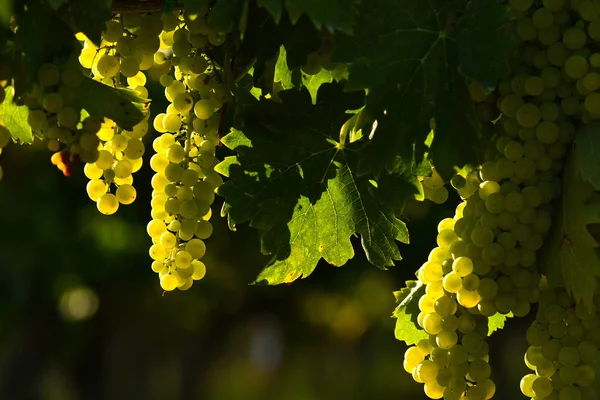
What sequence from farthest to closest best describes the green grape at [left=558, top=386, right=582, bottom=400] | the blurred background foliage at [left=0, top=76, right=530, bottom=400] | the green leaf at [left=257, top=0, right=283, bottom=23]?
the blurred background foliage at [left=0, top=76, right=530, bottom=400], the green grape at [left=558, top=386, right=582, bottom=400], the green leaf at [left=257, top=0, right=283, bottom=23]

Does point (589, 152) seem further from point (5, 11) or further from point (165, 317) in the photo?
point (165, 317)

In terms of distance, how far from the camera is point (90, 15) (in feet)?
2.39

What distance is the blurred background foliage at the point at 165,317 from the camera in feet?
23.8

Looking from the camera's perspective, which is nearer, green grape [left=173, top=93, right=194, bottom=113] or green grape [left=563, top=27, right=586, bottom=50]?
green grape [left=563, top=27, right=586, bottom=50]

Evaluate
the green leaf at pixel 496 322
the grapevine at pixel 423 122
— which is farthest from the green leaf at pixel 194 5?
the green leaf at pixel 496 322

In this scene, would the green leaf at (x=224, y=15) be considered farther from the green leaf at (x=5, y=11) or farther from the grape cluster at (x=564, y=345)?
the grape cluster at (x=564, y=345)

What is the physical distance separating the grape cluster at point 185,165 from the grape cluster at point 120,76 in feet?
0.08

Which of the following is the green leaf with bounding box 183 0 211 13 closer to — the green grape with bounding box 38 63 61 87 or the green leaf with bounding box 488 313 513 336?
the green grape with bounding box 38 63 61 87

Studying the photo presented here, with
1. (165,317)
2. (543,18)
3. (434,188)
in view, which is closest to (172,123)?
(434,188)

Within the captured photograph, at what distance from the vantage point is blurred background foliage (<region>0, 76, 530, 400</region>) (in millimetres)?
7262

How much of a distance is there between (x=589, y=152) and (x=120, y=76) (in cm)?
45

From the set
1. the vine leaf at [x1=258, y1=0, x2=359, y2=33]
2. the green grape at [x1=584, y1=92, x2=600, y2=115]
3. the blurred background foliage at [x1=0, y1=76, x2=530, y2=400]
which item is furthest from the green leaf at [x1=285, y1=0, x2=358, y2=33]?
the blurred background foliage at [x1=0, y1=76, x2=530, y2=400]

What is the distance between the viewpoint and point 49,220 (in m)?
7.25

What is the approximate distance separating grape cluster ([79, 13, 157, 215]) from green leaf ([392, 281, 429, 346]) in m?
0.29
